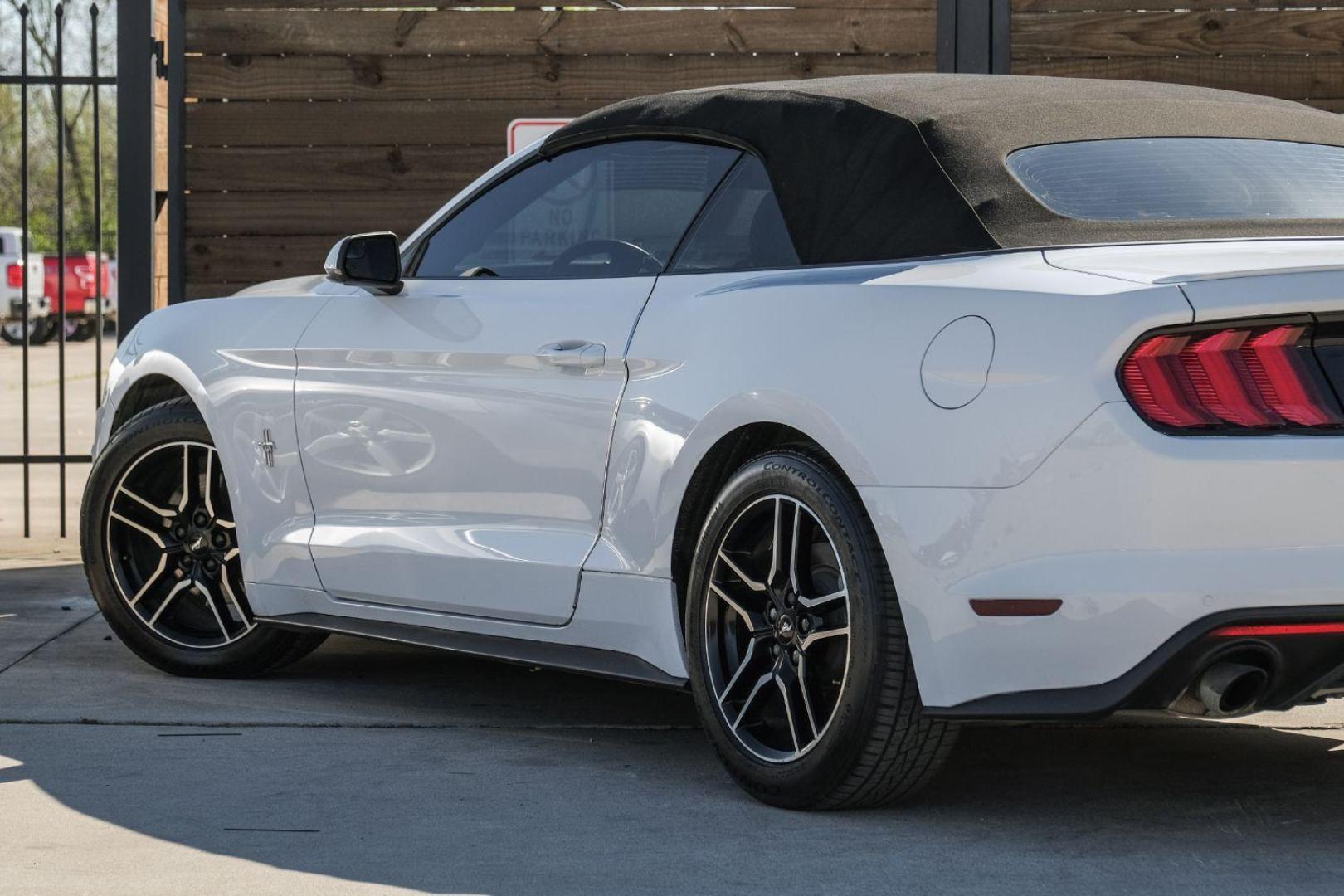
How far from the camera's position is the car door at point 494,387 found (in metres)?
4.75

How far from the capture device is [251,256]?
8.81 metres

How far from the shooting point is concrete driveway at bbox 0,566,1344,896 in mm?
3818

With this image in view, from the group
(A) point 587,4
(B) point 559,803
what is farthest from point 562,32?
(B) point 559,803

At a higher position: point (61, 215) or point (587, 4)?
point (587, 4)

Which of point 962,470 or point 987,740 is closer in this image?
point 962,470

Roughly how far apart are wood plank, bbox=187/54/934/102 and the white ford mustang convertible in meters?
2.98

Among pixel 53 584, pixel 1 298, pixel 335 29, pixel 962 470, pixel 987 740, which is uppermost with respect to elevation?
pixel 335 29

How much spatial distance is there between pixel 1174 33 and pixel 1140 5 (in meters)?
0.18

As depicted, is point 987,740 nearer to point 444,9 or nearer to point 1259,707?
point 1259,707

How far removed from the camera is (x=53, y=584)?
792 cm

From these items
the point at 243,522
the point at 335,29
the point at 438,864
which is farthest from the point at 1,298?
the point at 438,864

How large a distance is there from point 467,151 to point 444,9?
604 mm

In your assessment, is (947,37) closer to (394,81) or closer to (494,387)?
(394,81)

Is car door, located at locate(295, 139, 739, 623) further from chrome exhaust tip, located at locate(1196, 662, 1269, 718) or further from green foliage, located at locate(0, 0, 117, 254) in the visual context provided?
green foliage, located at locate(0, 0, 117, 254)
